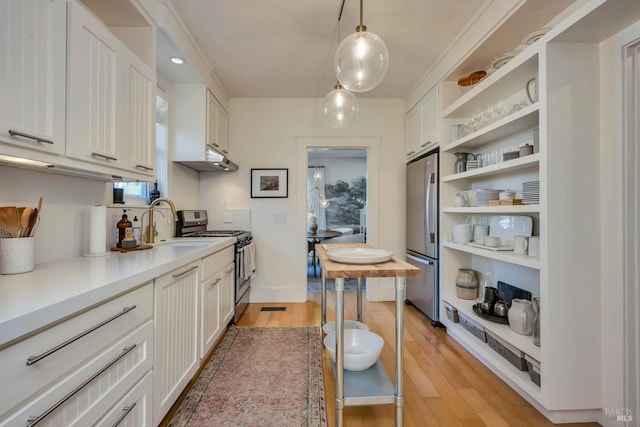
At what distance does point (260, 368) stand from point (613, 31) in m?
2.98

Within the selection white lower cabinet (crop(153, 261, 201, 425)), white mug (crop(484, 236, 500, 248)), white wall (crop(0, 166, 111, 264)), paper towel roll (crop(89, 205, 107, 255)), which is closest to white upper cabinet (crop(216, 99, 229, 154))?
white wall (crop(0, 166, 111, 264))

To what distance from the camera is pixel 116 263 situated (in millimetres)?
1392

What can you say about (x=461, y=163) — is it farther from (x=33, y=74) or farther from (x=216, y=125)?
(x=33, y=74)

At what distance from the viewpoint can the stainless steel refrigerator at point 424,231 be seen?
2.83 m

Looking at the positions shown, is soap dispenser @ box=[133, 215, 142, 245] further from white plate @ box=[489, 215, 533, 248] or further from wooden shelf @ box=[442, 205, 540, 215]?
white plate @ box=[489, 215, 533, 248]

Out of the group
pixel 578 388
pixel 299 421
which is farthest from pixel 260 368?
pixel 578 388

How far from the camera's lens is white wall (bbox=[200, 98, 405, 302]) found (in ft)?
11.9

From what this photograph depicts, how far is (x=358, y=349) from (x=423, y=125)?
97.2 inches

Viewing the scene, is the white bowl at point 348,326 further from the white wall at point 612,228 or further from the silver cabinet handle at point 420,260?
the white wall at point 612,228

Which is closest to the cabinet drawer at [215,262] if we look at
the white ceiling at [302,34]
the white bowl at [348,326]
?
the white bowl at [348,326]

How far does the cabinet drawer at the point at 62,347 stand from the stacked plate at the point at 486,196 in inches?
96.8

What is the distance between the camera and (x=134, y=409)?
46.4 inches

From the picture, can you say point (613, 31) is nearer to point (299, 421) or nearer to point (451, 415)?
point (451, 415)

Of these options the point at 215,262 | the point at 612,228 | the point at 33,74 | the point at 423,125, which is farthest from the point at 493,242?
the point at 33,74
